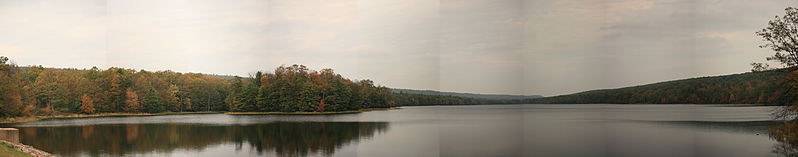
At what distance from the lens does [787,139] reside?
21.6 meters

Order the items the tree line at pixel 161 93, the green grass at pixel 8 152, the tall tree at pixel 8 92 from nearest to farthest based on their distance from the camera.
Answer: the green grass at pixel 8 152
the tall tree at pixel 8 92
the tree line at pixel 161 93

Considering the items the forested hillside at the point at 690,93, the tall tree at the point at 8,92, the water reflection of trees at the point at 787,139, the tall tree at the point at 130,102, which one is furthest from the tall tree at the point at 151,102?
the water reflection of trees at the point at 787,139

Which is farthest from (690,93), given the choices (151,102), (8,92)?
(8,92)

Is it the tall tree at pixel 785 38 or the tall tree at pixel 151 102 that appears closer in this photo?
the tall tree at pixel 785 38

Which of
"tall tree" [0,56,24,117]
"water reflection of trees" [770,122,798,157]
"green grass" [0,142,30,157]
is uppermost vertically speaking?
"tall tree" [0,56,24,117]

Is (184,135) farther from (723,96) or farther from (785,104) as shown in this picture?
(723,96)

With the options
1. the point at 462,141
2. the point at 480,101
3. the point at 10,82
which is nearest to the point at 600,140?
the point at 462,141

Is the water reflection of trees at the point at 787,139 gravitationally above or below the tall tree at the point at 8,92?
below

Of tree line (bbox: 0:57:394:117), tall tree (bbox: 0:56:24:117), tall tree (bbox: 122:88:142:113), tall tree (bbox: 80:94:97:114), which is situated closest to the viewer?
tall tree (bbox: 0:56:24:117)

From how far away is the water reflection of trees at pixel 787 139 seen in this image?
1862 cm

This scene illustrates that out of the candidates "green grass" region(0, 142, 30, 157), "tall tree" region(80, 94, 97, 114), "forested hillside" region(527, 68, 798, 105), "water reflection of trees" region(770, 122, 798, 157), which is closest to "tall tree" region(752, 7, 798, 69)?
"water reflection of trees" region(770, 122, 798, 157)

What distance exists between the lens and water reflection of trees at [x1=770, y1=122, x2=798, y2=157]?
1862 centimetres

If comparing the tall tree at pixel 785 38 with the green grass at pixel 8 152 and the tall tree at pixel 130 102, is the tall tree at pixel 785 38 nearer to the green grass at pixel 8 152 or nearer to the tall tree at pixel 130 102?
the green grass at pixel 8 152

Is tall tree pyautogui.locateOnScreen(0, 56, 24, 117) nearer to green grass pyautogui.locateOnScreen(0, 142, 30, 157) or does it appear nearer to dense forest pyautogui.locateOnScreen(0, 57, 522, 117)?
dense forest pyautogui.locateOnScreen(0, 57, 522, 117)
